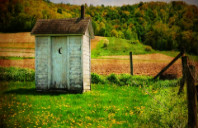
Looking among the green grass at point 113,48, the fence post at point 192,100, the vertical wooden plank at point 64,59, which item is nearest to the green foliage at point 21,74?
the vertical wooden plank at point 64,59

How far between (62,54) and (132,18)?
2.96 metres

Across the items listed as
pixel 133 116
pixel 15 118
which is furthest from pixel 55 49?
pixel 133 116

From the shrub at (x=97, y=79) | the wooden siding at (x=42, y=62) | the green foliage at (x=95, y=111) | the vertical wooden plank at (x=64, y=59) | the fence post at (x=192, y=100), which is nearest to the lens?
the fence post at (x=192, y=100)

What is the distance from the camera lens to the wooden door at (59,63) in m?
7.12

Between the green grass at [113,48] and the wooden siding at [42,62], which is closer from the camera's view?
the wooden siding at [42,62]

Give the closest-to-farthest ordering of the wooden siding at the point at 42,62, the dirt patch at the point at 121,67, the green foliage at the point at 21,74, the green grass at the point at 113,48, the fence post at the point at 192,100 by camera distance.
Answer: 1. the fence post at the point at 192,100
2. the wooden siding at the point at 42,62
3. the green foliage at the point at 21,74
4. the dirt patch at the point at 121,67
5. the green grass at the point at 113,48

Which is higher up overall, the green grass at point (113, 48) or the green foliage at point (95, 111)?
the green grass at point (113, 48)

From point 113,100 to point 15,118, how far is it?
2.73m

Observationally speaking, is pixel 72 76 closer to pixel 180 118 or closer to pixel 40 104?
pixel 40 104

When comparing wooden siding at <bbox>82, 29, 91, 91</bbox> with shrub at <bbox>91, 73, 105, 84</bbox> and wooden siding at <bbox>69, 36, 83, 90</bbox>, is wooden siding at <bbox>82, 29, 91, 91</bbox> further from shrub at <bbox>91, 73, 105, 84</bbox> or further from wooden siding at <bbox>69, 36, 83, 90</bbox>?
shrub at <bbox>91, 73, 105, 84</bbox>

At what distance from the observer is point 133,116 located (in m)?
4.34

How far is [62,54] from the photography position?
7.18 metres

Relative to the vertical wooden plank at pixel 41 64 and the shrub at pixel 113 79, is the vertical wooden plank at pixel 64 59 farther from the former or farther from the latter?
the shrub at pixel 113 79

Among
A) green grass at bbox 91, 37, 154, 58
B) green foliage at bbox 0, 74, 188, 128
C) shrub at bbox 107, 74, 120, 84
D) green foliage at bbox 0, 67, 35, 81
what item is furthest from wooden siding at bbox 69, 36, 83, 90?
green foliage at bbox 0, 67, 35, 81
